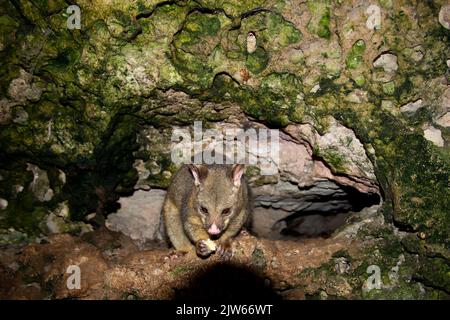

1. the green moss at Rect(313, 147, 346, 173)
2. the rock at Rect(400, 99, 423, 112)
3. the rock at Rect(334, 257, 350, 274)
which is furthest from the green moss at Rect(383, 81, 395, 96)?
the rock at Rect(334, 257, 350, 274)

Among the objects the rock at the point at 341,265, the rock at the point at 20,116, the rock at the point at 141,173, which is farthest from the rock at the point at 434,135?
the rock at the point at 20,116

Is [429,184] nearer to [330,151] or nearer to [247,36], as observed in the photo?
[330,151]

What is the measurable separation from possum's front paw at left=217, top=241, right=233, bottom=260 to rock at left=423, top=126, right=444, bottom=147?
2.20m

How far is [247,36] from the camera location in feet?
14.6

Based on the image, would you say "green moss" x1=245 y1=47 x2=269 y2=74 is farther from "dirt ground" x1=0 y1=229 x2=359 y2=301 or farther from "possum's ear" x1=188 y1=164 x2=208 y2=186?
"dirt ground" x1=0 y1=229 x2=359 y2=301

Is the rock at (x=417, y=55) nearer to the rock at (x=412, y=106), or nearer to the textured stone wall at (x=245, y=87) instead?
the textured stone wall at (x=245, y=87)

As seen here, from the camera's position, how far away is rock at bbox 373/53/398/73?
4.18 m

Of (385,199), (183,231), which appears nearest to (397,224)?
(385,199)

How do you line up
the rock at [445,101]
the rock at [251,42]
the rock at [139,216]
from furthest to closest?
the rock at [139,216] → the rock at [251,42] → the rock at [445,101]

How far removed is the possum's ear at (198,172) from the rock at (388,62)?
192 centimetres

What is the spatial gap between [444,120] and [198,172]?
2.31m

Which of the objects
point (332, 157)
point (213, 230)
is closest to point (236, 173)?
point (213, 230)

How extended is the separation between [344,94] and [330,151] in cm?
65

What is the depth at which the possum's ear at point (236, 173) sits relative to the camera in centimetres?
469
